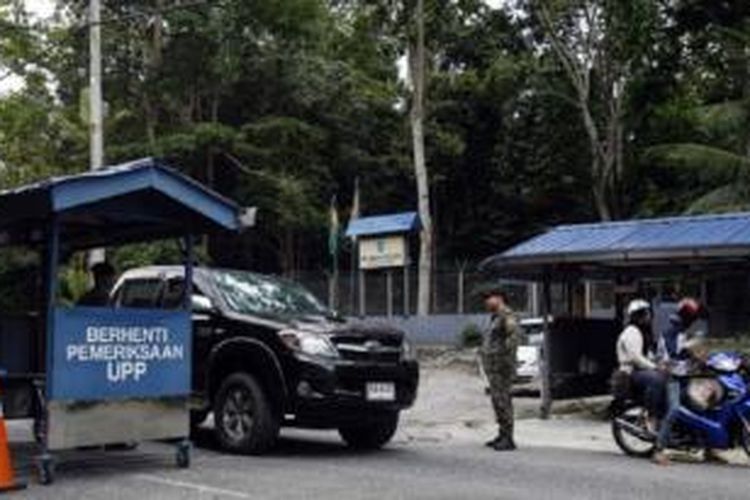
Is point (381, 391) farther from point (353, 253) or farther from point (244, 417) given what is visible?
point (353, 253)

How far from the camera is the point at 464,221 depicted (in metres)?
50.2

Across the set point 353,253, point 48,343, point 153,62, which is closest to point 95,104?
point 48,343

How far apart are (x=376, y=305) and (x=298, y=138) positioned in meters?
5.89

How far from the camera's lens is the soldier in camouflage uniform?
15.2m

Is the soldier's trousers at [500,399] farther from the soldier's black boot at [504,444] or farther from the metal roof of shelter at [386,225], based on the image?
the metal roof of shelter at [386,225]

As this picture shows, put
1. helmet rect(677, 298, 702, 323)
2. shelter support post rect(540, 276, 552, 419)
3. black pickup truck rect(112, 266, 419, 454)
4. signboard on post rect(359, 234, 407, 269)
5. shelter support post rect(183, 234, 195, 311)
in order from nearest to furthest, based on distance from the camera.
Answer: shelter support post rect(183, 234, 195, 311) < black pickup truck rect(112, 266, 419, 454) < helmet rect(677, 298, 702, 323) < shelter support post rect(540, 276, 552, 419) < signboard on post rect(359, 234, 407, 269)

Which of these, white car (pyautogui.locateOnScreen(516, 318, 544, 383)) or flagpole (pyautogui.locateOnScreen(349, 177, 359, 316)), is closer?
white car (pyautogui.locateOnScreen(516, 318, 544, 383))

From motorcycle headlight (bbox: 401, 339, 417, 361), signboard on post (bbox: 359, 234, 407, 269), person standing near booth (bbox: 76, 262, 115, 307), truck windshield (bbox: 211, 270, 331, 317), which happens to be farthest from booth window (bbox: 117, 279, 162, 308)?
signboard on post (bbox: 359, 234, 407, 269)

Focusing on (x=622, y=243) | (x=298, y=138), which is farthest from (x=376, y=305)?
(x=622, y=243)

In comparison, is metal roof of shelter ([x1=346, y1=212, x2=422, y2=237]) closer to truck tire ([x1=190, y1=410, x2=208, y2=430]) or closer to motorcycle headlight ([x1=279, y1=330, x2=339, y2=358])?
truck tire ([x1=190, y1=410, x2=208, y2=430])

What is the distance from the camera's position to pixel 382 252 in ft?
122

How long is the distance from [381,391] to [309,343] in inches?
37.2

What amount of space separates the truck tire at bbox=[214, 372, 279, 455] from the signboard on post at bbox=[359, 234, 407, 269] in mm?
22175

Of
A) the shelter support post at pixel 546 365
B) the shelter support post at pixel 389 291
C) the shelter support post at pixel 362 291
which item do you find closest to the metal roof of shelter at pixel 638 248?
the shelter support post at pixel 546 365
